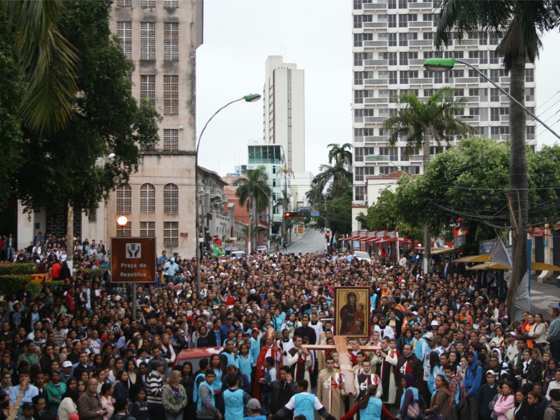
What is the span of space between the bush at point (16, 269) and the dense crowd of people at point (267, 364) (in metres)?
3.88

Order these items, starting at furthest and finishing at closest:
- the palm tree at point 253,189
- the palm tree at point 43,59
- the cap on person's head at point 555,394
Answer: the palm tree at point 253,189 → the cap on person's head at point 555,394 → the palm tree at point 43,59

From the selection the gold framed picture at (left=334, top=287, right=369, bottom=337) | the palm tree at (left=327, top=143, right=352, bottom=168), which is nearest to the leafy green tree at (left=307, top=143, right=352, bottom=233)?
the palm tree at (left=327, top=143, right=352, bottom=168)

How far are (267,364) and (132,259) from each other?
7.17 meters

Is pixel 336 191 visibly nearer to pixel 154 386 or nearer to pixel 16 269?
pixel 16 269

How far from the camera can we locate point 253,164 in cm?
16050

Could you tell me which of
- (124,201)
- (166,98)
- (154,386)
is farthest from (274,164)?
(154,386)

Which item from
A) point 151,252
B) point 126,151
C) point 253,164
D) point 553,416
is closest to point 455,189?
point 126,151

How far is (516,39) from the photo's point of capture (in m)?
24.3

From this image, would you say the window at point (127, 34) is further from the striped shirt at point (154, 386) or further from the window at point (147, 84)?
the striped shirt at point (154, 386)

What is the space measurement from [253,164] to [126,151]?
13377cm

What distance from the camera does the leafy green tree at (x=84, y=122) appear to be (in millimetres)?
22391

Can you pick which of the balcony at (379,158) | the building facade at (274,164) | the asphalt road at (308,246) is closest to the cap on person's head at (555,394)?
the asphalt road at (308,246)

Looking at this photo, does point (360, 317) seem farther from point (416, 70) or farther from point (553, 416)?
point (416, 70)

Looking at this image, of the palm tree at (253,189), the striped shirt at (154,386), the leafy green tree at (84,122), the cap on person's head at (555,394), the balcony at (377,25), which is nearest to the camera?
the cap on person's head at (555,394)
